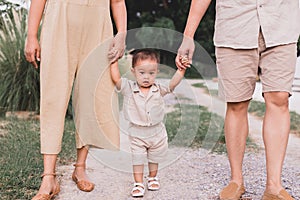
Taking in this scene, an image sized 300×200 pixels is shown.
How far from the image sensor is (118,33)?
10.7 ft

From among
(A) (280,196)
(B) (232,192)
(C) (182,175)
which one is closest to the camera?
(A) (280,196)

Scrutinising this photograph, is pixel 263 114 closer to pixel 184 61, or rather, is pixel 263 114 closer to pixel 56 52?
pixel 184 61

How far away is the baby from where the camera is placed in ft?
10.4

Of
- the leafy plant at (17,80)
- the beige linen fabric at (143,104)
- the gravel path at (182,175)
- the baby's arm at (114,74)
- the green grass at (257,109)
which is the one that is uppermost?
the baby's arm at (114,74)

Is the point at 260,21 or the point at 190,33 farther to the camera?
the point at 190,33

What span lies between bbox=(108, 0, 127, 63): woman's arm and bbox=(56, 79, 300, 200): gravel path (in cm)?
66

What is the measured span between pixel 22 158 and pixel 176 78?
5.35 feet

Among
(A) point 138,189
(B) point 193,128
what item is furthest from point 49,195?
(B) point 193,128

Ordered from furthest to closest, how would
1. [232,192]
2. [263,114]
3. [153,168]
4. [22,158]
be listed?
[263,114] < [22,158] < [153,168] < [232,192]

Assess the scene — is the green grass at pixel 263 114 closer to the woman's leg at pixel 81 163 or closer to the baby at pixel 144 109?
the baby at pixel 144 109

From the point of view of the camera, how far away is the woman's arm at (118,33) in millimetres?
3211

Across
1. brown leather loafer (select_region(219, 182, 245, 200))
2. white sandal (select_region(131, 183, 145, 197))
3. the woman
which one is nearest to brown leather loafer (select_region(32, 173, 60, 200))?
the woman

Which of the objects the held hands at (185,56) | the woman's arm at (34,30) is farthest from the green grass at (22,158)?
the held hands at (185,56)

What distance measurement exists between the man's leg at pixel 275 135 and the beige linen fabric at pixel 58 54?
3.73ft
